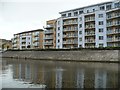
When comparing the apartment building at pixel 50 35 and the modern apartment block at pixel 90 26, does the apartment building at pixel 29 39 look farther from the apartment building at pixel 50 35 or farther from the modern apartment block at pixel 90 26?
the modern apartment block at pixel 90 26

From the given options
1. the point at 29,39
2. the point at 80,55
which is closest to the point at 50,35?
the point at 29,39

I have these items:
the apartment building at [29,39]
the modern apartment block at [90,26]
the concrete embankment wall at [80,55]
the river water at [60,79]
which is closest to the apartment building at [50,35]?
the modern apartment block at [90,26]

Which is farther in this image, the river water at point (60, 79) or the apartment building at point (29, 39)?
the apartment building at point (29, 39)

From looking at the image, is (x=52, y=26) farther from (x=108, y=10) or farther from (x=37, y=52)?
(x=108, y=10)

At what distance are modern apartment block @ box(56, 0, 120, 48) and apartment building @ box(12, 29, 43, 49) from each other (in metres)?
35.8

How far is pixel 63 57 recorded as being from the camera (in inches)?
3034

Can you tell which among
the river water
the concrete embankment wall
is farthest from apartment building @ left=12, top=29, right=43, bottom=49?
the river water

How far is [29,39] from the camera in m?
144

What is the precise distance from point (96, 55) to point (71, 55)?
10.9m

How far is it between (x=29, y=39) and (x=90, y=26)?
2680 inches

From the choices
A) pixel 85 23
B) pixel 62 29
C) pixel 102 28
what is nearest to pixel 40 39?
pixel 62 29

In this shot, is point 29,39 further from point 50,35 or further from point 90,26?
point 90,26

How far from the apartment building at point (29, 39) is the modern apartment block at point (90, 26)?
35801 millimetres

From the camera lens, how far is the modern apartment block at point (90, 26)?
257ft
